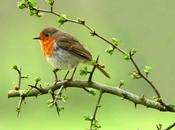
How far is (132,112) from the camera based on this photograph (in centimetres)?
1750

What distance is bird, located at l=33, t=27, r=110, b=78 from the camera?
5941 millimetres

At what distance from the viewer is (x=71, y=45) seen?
618 centimetres

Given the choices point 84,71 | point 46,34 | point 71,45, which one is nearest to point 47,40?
point 46,34

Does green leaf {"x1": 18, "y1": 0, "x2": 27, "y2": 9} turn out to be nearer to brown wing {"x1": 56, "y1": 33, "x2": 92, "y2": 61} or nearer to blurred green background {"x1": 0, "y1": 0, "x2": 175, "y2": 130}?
brown wing {"x1": 56, "y1": 33, "x2": 92, "y2": 61}

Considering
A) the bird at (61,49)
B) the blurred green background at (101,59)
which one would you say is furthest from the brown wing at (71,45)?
the blurred green background at (101,59)

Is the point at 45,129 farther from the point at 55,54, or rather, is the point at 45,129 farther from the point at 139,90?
the point at 55,54

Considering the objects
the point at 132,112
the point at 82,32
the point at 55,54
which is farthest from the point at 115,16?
the point at 55,54

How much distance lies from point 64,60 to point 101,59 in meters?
12.1

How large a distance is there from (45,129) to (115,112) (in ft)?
9.59

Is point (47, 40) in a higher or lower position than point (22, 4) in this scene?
lower

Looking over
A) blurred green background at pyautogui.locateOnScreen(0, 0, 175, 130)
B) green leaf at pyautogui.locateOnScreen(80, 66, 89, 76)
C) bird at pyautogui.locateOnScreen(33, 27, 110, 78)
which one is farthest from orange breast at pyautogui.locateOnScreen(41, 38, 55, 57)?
blurred green background at pyautogui.locateOnScreen(0, 0, 175, 130)

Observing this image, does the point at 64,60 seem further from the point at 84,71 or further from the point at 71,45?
the point at 84,71

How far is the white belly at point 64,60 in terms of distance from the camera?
5.94m

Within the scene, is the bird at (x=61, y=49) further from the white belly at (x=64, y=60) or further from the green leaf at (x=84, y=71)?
the green leaf at (x=84, y=71)
